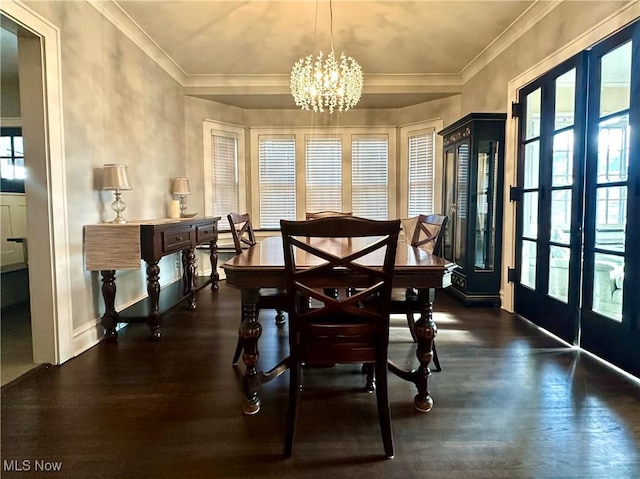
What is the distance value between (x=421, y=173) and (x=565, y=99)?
2825mm

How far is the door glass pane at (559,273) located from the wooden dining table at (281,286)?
160 cm

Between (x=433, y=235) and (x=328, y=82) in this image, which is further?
(x=328, y=82)

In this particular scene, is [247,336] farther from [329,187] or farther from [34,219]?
[329,187]

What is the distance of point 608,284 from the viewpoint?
2.61 m

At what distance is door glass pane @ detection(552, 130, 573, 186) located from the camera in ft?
9.72

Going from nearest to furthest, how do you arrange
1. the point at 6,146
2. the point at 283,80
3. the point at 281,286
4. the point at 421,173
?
1. the point at 281,286
2. the point at 6,146
3. the point at 283,80
4. the point at 421,173

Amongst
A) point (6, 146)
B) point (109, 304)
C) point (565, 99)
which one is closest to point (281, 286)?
point (109, 304)

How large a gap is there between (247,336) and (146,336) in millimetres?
1740

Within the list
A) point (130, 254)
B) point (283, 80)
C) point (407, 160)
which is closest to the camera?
point (130, 254)

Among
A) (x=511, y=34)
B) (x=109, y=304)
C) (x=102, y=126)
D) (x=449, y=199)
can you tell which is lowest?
(x=109, y=304)

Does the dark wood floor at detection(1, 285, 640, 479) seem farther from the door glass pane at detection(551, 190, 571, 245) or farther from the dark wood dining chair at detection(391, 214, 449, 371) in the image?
the door glass pane at detection(551, 190, 571, 245)

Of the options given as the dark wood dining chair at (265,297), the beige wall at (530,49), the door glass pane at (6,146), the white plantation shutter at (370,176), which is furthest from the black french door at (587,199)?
the door glass pane at (6,146)

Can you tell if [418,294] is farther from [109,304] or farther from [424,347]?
[109,304]

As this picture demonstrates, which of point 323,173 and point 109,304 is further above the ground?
point 323,173
